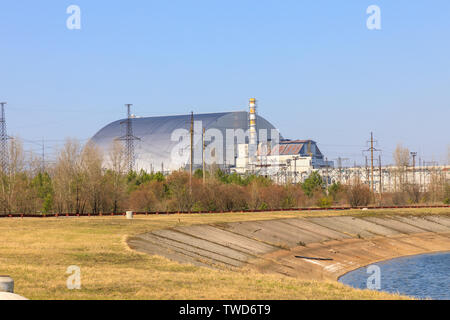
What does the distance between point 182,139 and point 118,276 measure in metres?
135

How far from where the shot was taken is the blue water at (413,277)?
125 feet

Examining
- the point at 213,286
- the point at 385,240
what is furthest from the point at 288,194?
the point at 213,286

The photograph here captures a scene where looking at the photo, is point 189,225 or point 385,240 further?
point 385,240

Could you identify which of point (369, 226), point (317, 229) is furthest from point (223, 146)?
point (317, 229)

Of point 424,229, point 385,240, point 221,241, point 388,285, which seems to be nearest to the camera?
point 388,285

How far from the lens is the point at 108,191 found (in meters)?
78.4

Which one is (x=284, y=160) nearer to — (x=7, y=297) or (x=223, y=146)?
(x=223, y=146)

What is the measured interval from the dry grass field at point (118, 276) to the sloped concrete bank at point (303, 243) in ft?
13.0

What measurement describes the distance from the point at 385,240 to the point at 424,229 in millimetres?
11479
